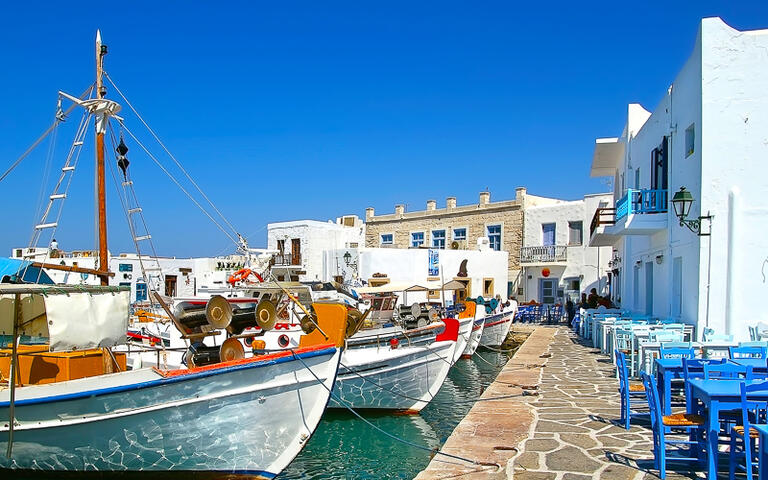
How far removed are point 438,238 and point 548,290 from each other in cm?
807

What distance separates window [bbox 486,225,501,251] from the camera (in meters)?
37.1

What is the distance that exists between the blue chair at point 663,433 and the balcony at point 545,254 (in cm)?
2733

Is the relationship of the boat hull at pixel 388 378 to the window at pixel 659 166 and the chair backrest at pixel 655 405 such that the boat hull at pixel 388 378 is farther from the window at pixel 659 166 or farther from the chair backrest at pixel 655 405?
the window at pixel 659 166

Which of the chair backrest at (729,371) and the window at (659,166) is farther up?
the window at (659,166)

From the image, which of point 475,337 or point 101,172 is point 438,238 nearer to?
point 475,337

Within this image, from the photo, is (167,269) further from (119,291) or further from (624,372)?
(624,372)

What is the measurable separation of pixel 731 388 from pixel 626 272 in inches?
703

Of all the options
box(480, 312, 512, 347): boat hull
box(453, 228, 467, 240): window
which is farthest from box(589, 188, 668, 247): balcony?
box(453, 228, 467, 240): window

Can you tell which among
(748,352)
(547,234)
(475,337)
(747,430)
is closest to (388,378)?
(748,352)

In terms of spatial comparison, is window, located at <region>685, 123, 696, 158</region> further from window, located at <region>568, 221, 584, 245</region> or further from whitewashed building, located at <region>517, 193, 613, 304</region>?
window, located at <region>568, 221, 584, 245</region>

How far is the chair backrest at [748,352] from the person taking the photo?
914cm

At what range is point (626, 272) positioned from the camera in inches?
897

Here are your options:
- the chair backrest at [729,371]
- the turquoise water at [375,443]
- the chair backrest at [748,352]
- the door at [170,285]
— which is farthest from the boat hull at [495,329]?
the door at [170,285]

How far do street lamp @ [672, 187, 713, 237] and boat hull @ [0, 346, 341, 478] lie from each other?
758 centimetres
